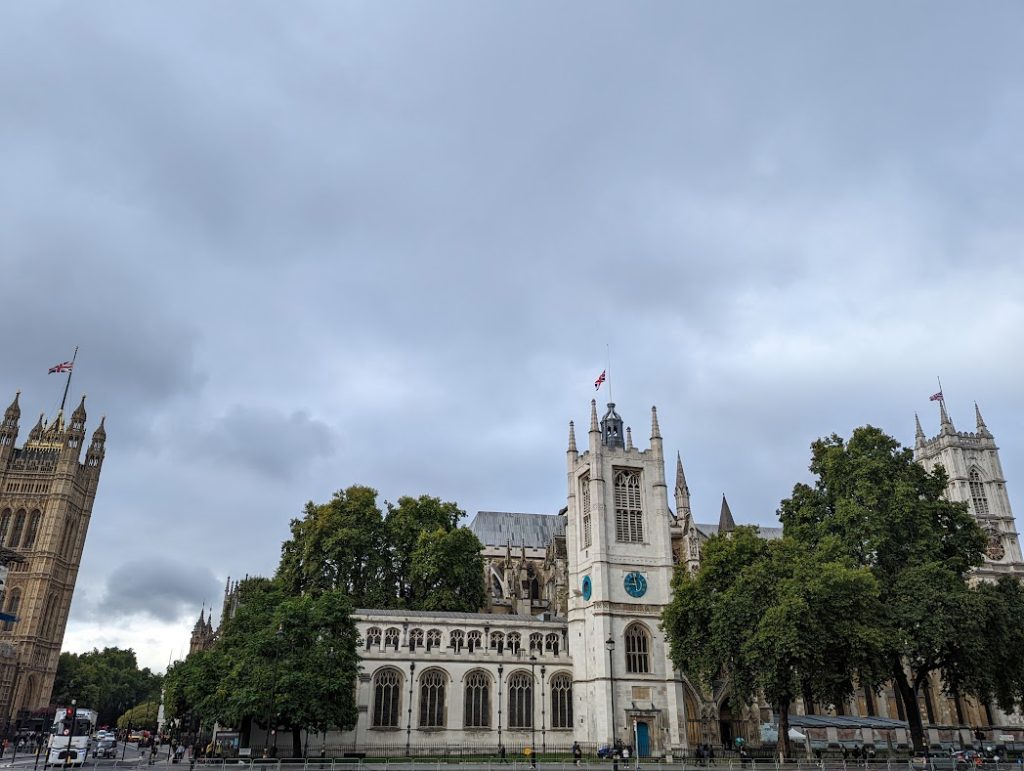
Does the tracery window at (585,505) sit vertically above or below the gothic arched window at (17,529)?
below

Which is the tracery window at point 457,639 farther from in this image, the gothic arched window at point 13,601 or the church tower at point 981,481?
the gothic arched window at point 13,601

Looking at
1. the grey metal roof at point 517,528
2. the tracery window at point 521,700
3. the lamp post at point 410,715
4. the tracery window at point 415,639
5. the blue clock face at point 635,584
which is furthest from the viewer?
the grey metal roof at point 517,528

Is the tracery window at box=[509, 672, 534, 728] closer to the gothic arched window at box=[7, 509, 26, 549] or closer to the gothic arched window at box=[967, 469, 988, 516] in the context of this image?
the gothic arched window at box=[967, 469, 988, 516]

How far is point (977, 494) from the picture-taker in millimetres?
95562

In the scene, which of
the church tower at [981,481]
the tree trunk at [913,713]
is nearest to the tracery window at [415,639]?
the tree trunk at [913,713]

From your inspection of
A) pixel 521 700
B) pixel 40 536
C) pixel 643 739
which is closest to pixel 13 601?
pixel 40 536

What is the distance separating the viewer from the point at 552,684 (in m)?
52.3

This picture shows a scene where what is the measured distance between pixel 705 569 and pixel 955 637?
1320cm

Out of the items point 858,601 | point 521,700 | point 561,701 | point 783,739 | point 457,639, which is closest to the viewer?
point 858,601

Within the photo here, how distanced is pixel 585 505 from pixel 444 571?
12979mm

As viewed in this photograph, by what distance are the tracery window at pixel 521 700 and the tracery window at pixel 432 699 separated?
16.0 feet

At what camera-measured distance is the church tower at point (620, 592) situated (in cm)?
4944

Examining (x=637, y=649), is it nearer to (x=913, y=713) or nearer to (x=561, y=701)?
(x=561, y=701)

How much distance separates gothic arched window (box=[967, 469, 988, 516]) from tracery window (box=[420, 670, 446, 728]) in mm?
77197
